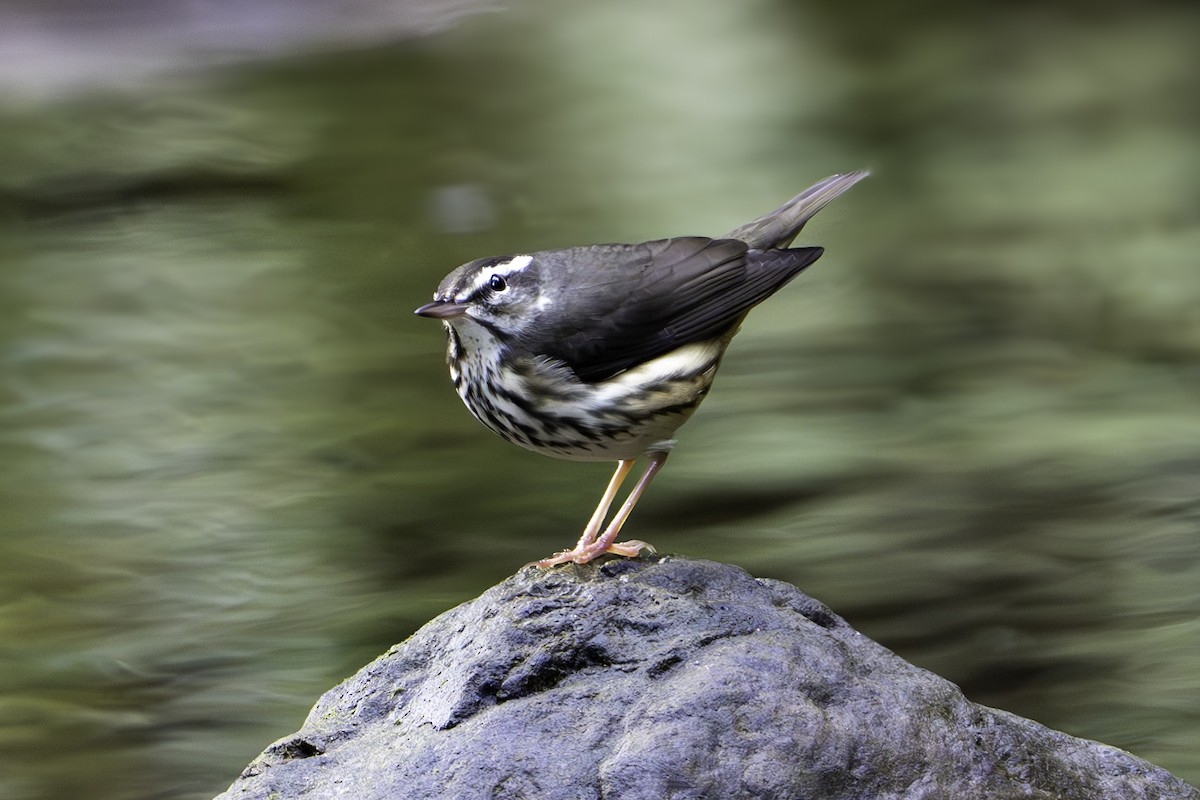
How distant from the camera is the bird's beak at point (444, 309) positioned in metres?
3.96

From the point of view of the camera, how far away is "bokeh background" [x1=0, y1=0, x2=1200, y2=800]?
7438 mm

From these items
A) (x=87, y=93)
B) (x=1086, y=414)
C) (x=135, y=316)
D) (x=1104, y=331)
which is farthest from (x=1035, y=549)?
(x=87, y=93)

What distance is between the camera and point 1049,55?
15.1m

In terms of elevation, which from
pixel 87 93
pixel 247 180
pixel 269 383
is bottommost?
pixel 269 383

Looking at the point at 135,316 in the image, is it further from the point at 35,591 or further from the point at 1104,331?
the point at 1104,331

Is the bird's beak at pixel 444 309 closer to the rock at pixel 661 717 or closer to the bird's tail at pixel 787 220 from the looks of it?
the rock at pixel 661 717

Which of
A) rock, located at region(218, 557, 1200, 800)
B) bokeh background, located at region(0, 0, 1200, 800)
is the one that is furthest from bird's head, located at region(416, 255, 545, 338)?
bokeh background, located at region(0, 0, 1200, 800)

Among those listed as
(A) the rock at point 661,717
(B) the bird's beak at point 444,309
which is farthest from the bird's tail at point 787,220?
(A) the rock at point 661,717

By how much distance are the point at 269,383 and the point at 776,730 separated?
23.6 ft

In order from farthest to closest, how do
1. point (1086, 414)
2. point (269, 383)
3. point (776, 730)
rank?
point (269, 383)
point (1086, 414)
point (776, 730)

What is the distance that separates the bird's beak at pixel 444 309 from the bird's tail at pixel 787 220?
1028mm

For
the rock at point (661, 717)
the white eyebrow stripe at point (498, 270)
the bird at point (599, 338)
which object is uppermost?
the white eyebrow stripe at point (498, 270)

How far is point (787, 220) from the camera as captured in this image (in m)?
4.77

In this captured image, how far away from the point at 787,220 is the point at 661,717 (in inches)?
73.1
